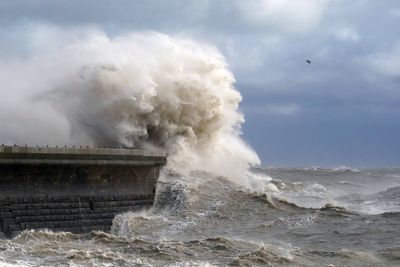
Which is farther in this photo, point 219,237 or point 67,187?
point 67,187

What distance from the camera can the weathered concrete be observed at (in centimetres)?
1110

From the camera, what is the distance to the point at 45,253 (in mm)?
9141

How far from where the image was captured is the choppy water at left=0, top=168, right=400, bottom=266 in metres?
9.09

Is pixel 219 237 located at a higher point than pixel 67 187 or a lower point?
lower

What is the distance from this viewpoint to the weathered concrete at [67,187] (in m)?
11.1

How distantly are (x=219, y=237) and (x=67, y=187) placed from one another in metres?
3.19

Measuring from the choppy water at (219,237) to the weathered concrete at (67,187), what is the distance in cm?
38

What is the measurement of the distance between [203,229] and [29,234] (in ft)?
10.1

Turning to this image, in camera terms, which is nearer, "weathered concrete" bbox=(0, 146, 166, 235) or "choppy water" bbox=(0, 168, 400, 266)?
"choppy water" bbox=(0, 168, 400, 266)

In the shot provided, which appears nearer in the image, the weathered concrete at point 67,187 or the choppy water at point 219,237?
the choppy water at point 219,237

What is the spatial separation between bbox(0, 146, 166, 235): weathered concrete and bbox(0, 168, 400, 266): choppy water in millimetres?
383

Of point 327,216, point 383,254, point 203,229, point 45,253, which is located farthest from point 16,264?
point 327,216

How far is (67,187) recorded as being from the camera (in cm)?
1212

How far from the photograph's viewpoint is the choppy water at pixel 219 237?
9086mm
